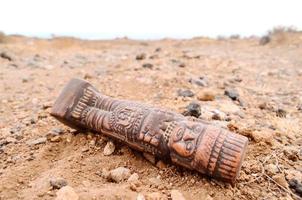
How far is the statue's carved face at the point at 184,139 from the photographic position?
2.12 m

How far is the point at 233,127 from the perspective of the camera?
2734 mm

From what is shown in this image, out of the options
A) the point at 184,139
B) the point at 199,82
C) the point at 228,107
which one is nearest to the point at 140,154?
the point at 184,139

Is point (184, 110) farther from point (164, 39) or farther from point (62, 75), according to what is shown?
point (164, 39)

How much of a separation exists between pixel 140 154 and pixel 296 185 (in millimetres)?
973

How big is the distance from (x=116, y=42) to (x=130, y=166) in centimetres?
1215

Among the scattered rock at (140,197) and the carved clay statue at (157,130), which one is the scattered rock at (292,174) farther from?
the scattered rock at (140,197)

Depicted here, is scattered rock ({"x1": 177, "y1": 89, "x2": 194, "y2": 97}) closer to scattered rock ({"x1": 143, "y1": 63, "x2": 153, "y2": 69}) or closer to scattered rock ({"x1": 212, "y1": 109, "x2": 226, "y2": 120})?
scattered rock ({"x1": 212, "y1": 109, "x2": 226, "y2": 120})

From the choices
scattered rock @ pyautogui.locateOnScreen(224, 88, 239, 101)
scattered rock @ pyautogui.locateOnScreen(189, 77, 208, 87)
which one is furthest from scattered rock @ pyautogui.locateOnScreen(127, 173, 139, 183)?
scattered rock @ pyautogui.locateOnScreen(189, 77, 208, 87)

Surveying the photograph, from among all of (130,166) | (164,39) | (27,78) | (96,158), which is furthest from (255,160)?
(164,39)

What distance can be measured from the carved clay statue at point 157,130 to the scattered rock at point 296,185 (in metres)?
0.38

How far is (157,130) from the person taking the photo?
2.31 metres

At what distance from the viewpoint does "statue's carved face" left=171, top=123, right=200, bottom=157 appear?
6.97 ft

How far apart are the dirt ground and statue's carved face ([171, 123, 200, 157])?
0.61 ft

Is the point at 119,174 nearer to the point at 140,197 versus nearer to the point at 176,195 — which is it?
the point at 140,197
